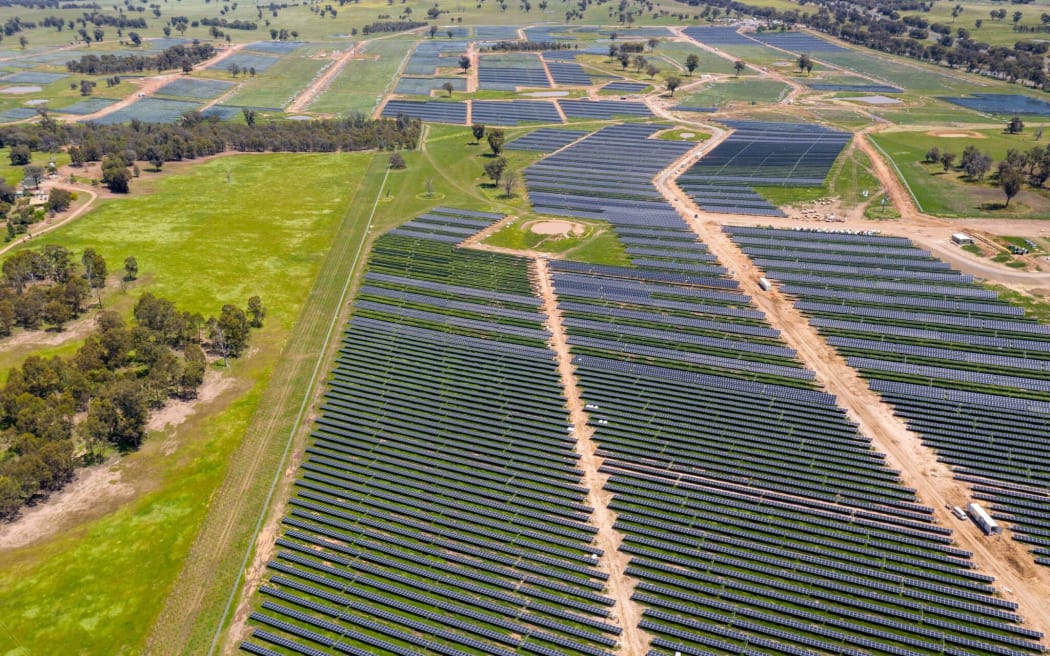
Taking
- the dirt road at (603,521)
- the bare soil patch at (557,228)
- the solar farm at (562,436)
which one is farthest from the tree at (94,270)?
the bare soil patch at (557,228)

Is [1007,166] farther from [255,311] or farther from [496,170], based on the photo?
[255,311]

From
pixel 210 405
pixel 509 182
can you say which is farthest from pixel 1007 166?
pixel 210 405

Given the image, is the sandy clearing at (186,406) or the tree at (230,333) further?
the tree at (230,333)

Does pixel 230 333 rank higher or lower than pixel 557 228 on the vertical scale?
lower

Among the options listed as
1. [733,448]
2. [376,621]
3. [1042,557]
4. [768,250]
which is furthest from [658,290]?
[376,621]

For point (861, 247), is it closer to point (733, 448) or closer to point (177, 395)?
point (733, 448)

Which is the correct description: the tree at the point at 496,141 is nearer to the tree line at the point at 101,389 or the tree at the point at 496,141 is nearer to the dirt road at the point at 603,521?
the dirt road at the point at 603,521
